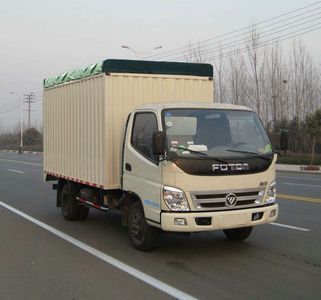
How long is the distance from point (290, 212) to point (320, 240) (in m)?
3.33

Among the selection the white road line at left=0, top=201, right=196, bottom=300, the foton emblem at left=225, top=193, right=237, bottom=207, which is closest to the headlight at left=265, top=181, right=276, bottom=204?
the foton emblem at left=225, top=193, right=237, bottom=207

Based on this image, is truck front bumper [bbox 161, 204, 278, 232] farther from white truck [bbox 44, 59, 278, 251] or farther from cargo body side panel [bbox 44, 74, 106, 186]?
cargo body side panel [bbox 44, 74, 106, 186]

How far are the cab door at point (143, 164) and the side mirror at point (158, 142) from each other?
342 mm

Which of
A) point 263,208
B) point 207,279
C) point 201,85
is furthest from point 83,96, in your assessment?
point 207,279

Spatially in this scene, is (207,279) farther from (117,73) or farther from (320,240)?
(117,73)

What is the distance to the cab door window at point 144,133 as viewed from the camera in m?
7.85

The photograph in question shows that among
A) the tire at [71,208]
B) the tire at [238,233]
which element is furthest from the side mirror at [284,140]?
the tire at [71,208]

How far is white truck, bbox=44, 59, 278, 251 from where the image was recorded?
7309mm

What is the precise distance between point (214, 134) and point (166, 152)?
0.86 metres

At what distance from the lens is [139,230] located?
317 inches

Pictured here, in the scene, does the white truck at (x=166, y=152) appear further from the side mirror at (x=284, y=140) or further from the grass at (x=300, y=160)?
the grass at (x=300, y=160)

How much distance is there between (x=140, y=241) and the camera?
8023 millimetres

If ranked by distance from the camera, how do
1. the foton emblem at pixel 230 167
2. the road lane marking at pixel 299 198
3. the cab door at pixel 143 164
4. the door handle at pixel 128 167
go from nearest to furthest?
the foton emblem at pixel 230 167 < the cab door at pixel 143 164 < the door handle at pixel 128 167 < the road lane marking at pixel 299 198

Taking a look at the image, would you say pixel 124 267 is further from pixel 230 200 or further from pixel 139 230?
pixel 230 200
